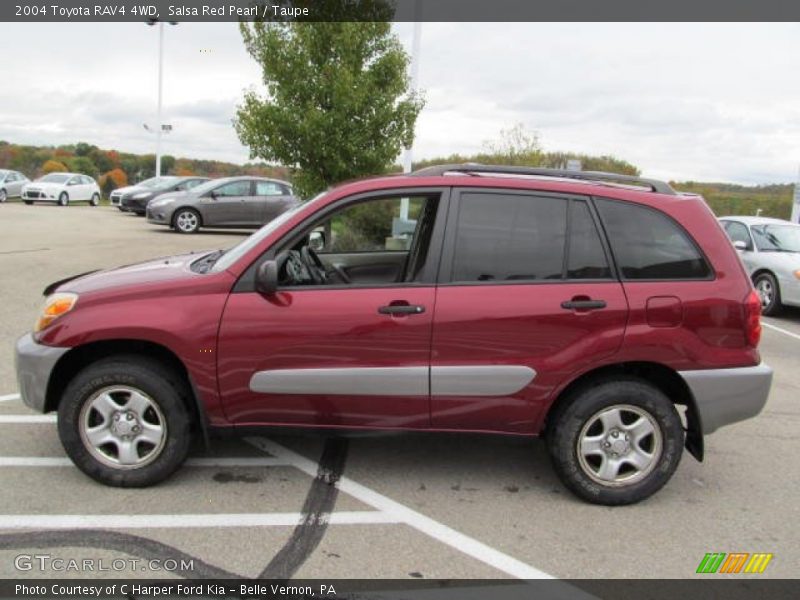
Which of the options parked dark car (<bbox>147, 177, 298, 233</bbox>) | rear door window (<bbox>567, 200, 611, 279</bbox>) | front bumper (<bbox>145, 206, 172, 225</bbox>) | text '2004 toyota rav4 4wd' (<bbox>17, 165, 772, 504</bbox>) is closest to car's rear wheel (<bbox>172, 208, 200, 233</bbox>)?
parked dark car (<bbox>147, 177, 298, 233</bbox>)

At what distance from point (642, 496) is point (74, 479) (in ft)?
10.5

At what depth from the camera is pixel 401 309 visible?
11.3 feet

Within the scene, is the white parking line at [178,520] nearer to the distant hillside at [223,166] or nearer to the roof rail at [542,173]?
the roof rail at [542,173]

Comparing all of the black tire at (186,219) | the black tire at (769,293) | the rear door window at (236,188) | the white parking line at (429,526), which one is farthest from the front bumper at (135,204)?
the white parking line at (429,526)

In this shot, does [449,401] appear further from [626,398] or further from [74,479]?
[74,479]

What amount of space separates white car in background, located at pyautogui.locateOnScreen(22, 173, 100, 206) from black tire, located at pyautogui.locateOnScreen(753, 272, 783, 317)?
1000 inches

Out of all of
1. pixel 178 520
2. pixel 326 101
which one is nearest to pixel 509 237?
pixel 178 520

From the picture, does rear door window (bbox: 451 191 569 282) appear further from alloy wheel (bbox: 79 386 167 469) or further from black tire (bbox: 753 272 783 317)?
black tire (bbox: 753 272 783 317)

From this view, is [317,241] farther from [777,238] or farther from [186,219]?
[186,219]

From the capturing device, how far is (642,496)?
3660 mm

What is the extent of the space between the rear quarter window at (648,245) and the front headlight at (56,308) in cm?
294

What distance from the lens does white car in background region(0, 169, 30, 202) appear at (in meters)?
26.5

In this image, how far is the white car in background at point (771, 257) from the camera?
398 inches
